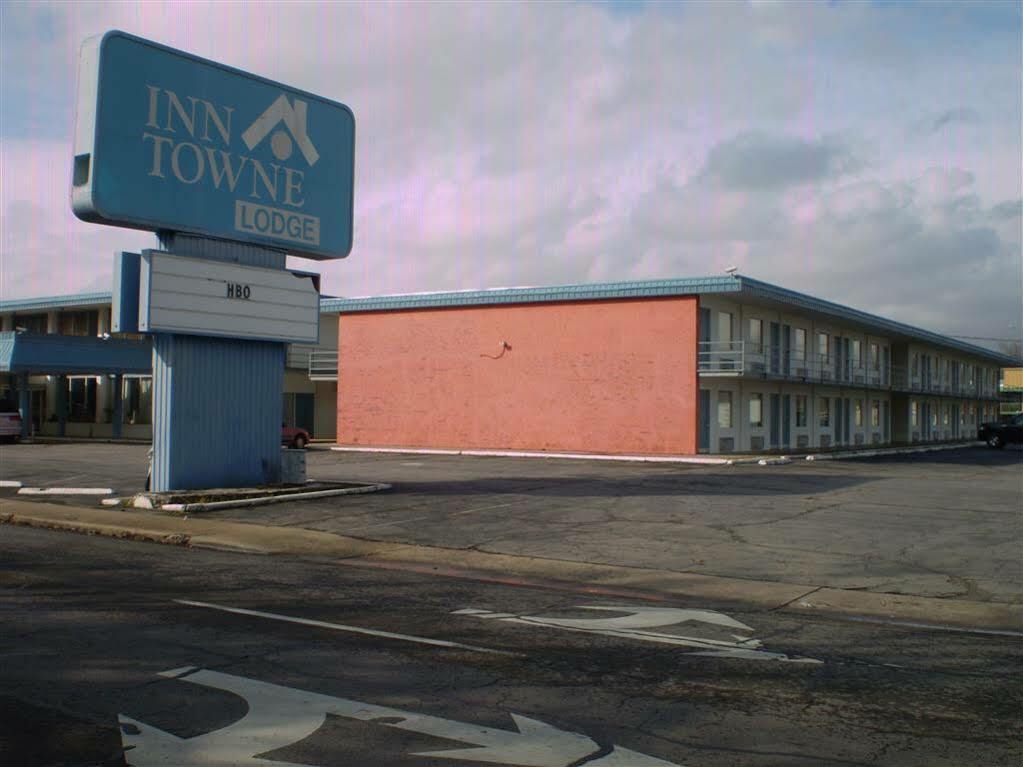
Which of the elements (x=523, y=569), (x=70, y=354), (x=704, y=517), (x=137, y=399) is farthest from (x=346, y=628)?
(x=137, y=399)

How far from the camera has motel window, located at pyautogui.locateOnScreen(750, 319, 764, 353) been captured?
40219 millimetres

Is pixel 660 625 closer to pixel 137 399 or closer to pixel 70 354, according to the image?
pixel 70 354

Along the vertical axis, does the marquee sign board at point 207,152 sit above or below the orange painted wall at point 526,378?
above

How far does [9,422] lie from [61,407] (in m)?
9.56

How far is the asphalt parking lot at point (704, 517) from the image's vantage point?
13008mm

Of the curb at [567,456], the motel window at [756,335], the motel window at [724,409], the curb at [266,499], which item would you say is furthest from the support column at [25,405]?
the motel window at [756,335]

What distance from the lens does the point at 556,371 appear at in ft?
128

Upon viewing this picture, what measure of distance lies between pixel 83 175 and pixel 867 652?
14.9m

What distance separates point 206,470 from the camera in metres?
19.5

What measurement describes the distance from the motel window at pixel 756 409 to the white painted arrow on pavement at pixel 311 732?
117 feet

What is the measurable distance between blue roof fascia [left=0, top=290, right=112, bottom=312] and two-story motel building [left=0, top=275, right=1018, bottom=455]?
11cm

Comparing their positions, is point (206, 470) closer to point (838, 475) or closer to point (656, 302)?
point (838, 475)

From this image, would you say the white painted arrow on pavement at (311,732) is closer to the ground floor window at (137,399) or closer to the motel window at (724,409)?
the motel window at (724,409)

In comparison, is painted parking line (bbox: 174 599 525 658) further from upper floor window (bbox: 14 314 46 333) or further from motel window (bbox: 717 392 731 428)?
upper floor window (bbox: 14 314 46 333)
